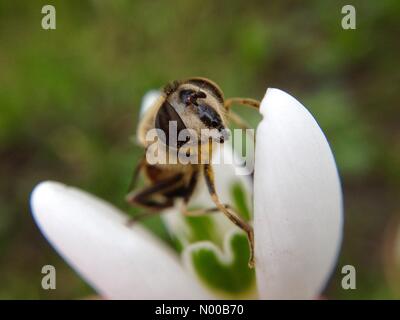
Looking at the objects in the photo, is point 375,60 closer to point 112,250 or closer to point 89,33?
point 89,33

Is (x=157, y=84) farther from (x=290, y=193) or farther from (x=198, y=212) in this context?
(x=290, y=193)

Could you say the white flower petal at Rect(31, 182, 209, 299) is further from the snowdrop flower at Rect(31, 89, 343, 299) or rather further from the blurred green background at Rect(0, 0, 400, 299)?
the blurred green background at Rect(0, 0, 400, 299)

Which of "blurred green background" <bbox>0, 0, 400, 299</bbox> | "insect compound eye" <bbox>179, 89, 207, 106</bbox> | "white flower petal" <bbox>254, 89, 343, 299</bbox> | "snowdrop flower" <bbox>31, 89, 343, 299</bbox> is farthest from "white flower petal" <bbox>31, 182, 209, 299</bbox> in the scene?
"blurred green background" <bbox>0, 0, 400, 299</bbox>

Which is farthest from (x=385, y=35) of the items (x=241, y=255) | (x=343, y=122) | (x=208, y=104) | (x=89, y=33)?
(x=208, y=104)

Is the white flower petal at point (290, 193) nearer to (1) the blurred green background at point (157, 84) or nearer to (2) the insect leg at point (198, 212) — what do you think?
(2) the insect leg at point (198, 212)

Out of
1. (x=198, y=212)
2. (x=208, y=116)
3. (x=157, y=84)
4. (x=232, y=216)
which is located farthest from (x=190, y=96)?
(x=157, y=84)

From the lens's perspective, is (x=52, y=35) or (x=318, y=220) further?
(x=52, y=35)
